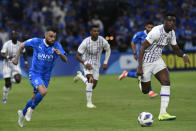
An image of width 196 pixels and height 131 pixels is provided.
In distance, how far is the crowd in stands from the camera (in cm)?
2509

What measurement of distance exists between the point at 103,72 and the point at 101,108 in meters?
12.5

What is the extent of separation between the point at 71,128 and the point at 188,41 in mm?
18791

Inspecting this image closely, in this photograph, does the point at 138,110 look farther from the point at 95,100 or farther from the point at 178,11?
the point at 178,11

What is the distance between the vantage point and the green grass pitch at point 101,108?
962cm

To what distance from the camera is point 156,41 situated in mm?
10492

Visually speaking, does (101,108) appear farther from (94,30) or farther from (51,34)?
(51,34)

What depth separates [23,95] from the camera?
16.4m

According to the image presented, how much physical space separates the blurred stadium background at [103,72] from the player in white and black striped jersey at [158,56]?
692mm

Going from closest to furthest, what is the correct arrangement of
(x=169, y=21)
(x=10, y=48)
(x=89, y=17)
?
(x=169, y=21)
(x=10, y=48)
(x=89, y=17)

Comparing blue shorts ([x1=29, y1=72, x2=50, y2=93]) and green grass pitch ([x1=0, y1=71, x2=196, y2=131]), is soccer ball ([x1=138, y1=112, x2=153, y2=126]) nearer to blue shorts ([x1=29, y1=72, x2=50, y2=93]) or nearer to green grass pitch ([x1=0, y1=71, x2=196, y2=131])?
green grass pitch ([x1=0, y1=71, x2=196, y2=131])

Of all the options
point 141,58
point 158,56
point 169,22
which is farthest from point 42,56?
point 169,22

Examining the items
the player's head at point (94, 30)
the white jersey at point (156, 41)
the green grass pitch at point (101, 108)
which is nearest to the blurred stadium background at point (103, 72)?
the green grass pitch at point (101, 108)

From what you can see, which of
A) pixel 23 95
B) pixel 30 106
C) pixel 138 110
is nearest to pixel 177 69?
pixel 23 95

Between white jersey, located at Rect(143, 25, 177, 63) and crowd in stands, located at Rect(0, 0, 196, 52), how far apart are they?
46.0ft
